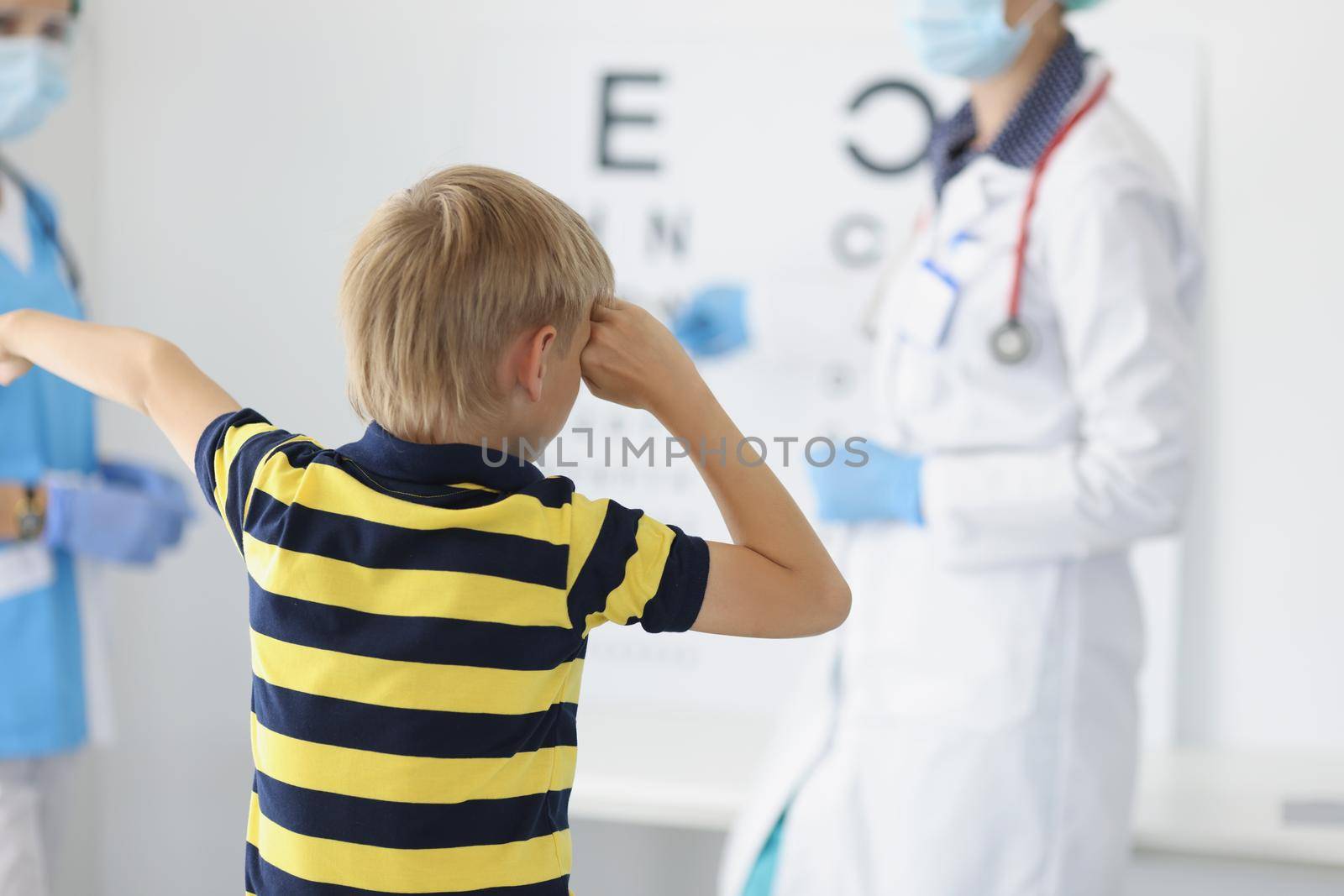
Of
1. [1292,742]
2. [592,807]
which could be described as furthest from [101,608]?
[1292,742]

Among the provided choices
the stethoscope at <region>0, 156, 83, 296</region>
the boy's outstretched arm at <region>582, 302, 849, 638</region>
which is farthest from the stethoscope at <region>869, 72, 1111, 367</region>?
the stethoscope at <region>0, 156, 83, 296</region>

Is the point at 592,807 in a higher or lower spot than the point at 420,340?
lower

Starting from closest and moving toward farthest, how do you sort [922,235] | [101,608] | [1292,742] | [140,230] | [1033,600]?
[1033,600]
[922,235]
[101,608]
[1292,742]
[140,230]

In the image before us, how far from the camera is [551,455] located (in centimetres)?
227

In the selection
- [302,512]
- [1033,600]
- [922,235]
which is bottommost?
[1033,600]

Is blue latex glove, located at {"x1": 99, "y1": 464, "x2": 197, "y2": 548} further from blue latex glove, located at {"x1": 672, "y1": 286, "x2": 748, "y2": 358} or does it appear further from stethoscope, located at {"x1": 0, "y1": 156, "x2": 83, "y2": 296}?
blue latex glove, located at {"x1": 672, "y1": 286, "x2": 748, "y2": 358}

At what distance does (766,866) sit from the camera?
5.17ft

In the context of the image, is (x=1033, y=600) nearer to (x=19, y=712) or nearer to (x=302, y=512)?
(x=302, y=512)

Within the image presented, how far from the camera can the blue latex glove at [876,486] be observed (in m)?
1.47

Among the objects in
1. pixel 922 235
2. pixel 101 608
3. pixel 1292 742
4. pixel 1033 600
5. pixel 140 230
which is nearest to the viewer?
pixel 1033 600

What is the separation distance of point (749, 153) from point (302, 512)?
1.61m

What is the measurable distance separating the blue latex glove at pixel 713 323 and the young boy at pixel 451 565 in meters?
1.18

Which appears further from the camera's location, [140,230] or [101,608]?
[140,230]

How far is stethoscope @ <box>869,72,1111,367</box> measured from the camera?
1399 mm
